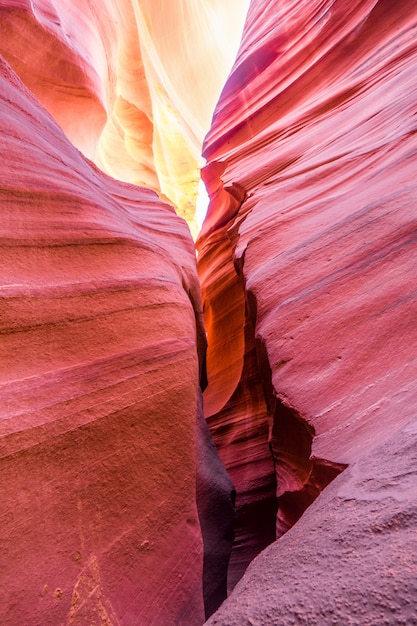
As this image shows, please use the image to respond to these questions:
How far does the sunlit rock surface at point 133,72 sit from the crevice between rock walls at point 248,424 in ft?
6.58

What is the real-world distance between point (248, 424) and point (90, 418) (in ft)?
6.49

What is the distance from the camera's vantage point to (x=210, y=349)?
502 cm

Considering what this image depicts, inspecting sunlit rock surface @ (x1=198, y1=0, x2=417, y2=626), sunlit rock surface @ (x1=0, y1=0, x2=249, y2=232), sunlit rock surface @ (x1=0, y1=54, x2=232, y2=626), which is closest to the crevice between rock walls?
sunlit rock surface @ (x1=198, y1=0, x2=417, y2=626)

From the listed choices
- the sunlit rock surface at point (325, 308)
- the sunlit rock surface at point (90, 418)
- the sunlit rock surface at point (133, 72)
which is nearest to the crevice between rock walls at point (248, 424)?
the sunlit rock surface at point (325, 308)

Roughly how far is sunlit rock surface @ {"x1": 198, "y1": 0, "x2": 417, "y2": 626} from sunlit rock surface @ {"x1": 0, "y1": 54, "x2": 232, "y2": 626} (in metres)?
0.57

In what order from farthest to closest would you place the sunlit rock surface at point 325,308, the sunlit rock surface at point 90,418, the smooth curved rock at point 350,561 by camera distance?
1. the sunlit rock surface at point 90,418
2. the sunlit rock surface at point 325,308
3. the smooth curved rock at point 350,561

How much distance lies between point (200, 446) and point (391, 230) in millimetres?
1568

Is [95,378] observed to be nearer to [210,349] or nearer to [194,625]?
[194,625]

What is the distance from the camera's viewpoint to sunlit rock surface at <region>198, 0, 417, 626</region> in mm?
1157

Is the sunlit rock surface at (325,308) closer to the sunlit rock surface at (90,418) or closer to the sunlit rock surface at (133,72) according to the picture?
the sunlit rock surface at (90,418)

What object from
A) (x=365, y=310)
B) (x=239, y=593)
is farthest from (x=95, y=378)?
(x=365, y=310)

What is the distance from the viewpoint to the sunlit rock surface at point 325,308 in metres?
1.16

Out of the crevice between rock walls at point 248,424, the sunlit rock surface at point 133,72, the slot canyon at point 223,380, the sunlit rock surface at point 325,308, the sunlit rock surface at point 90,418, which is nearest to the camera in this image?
the sunlit rock surface at point 325,308

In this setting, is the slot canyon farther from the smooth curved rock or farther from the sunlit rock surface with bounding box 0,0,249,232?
the sunlit rock surface with bounding box 0,0,249,232
